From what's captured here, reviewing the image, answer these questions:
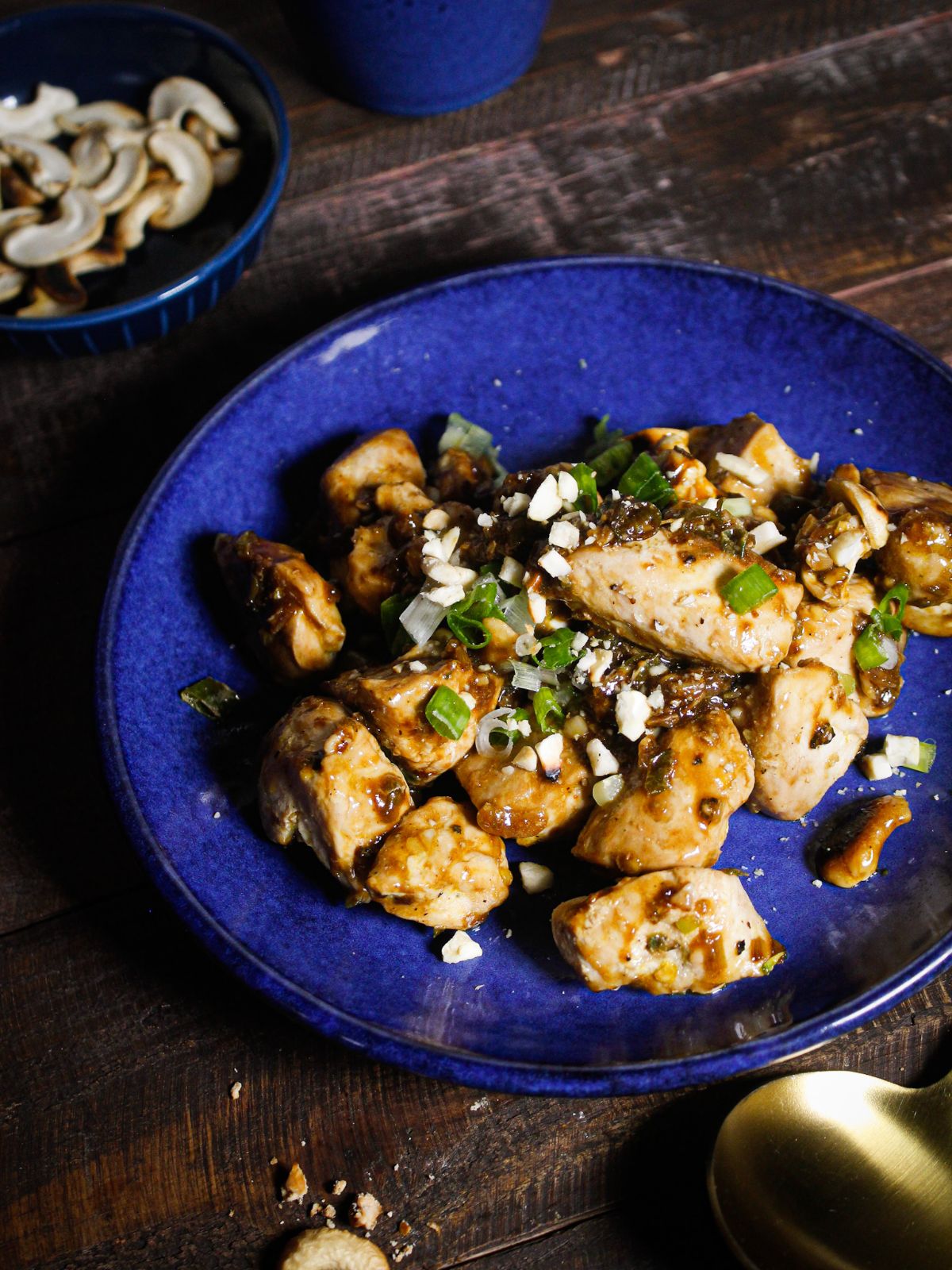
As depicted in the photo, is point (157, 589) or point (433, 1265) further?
point (157, 589)

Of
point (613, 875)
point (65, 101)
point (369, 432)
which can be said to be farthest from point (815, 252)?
point (65, 101)

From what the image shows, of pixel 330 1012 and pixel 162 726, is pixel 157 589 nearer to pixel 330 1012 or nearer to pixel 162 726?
pixel 162 726

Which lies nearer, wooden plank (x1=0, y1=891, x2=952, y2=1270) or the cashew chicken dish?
the cashew chicken dish

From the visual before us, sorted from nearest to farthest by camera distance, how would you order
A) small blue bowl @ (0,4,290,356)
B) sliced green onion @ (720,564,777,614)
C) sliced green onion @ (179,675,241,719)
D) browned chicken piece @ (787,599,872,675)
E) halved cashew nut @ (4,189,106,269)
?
sliced green onion @ (720,564,777,614) < browned chicken piece @ (787,599,872,675) < sliced green onion @ (179,675,241,719) < small blue bowl @ (0,4,290,356) < halved cashew nut @ (4,189,106,269)

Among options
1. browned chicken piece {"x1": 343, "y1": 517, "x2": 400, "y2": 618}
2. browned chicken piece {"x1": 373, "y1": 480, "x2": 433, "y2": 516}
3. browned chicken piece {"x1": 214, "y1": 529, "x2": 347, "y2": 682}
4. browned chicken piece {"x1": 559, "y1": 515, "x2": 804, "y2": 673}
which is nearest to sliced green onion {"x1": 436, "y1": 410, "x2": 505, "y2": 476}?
browned chicken piece {"x1": 373, "y1": 480, "x2": 433, "y2": 516}

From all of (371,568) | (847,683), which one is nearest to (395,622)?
(371,568)

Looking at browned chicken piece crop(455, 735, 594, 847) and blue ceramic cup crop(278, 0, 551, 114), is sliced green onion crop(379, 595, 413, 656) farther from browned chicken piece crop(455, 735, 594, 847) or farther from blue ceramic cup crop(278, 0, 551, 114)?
blue ceramic cup crop(278, 0, 551, 114)

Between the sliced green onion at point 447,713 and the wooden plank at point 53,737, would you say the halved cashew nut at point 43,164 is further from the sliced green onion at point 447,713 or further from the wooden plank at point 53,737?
the sliced green onion at point 447,713
